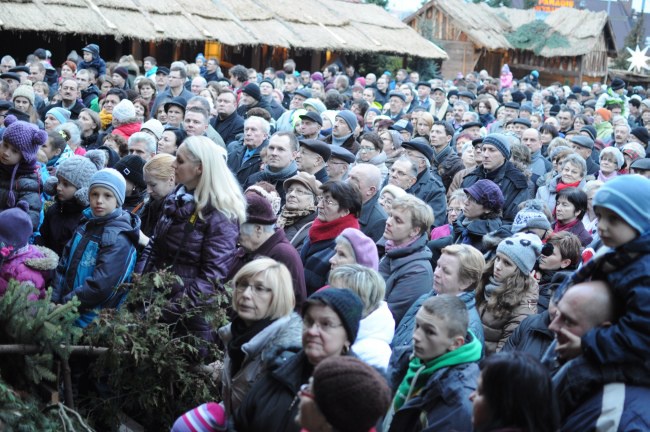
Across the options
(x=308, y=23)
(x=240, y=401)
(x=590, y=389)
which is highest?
(x=308, y=23)

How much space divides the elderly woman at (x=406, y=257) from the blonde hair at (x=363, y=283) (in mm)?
1048

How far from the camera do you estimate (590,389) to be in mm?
3328

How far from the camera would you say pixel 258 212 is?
218 inches

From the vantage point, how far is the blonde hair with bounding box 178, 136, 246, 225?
526 centimetres

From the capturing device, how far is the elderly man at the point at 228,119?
11.3m

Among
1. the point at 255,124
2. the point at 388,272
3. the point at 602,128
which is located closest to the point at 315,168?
the point at 255,124

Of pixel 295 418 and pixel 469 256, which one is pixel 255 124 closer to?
pixel 469 256

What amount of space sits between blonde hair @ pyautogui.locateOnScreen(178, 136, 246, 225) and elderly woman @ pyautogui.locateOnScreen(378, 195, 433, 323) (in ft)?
3.96

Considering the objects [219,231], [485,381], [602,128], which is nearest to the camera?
[485,381]

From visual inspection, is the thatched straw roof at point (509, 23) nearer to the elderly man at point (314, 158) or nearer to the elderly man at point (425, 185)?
the elderly man at point (425, 185)

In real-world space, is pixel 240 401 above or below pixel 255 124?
below

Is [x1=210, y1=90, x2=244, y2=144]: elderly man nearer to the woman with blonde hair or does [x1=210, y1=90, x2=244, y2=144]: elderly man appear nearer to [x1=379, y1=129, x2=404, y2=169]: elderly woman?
[x1=379, y1=129, x2=404, y2=169]: elderly woman

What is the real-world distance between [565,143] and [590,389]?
853 cm

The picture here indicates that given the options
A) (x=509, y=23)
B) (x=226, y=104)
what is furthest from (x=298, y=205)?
(x=509, y=23)
